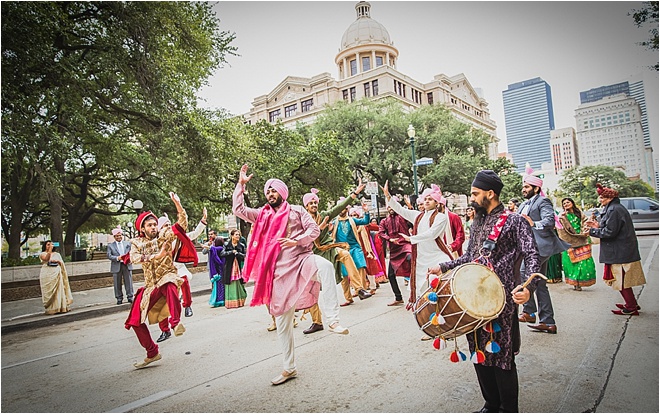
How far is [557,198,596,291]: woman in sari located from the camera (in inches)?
305

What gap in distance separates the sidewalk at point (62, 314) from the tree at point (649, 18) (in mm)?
11020

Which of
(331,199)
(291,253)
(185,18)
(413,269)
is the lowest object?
(413,269)

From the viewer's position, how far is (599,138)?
20891 mm

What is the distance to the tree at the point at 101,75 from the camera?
28.4 ft

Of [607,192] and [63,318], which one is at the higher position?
[607,192]

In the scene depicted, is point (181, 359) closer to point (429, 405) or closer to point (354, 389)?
point (354, 389)

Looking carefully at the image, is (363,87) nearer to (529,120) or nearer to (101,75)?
(101,75)

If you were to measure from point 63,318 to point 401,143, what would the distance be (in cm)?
2760

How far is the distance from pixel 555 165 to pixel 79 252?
280ft

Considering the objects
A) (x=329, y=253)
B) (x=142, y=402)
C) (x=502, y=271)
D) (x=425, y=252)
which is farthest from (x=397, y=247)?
(x=142, y=402)

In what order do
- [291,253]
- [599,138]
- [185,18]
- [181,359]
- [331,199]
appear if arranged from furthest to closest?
[331,199] → [599,138] → [185,18] → [181,359] → [291,253]

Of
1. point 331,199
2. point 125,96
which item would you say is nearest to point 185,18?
point 125,96

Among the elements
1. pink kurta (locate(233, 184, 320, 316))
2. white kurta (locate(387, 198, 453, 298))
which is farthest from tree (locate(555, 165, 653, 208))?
pink kurta (locate(233, 184, 320, 316))

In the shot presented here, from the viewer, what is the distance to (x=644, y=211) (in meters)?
21.9
